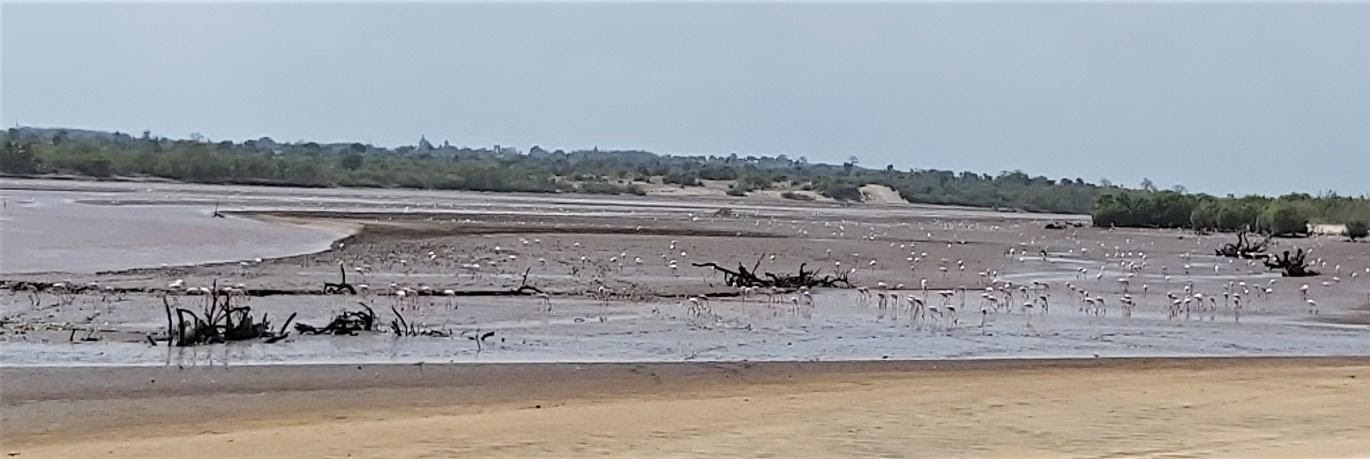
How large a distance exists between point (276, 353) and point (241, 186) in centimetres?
7001

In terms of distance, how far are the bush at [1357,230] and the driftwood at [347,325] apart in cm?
4423

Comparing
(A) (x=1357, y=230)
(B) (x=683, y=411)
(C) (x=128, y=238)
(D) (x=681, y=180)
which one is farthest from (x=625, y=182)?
(B) (x=683, y=411)

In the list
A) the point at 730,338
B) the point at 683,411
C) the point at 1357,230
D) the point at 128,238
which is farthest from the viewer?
the point at 1357,230

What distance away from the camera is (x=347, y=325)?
18.4 meters

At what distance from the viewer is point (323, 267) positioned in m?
27.7

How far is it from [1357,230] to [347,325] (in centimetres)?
4570

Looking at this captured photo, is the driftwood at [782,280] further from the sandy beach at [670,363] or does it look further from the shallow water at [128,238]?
the shallow water at [128,238]

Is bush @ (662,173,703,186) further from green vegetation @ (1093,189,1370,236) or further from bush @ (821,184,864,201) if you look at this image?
green vegetation @ (1093,189,1370,236)

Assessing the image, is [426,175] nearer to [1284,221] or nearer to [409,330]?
[1284,221]

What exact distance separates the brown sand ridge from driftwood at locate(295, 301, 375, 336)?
2.42 meters

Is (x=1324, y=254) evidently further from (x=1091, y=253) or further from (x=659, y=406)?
(x=659, y=406)

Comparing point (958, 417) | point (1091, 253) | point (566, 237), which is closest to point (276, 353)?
point (958, 417)

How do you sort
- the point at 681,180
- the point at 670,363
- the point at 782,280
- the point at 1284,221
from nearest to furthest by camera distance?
the point at 670,363, the point at 782,280, the point at 1284,221, the point at 681,180

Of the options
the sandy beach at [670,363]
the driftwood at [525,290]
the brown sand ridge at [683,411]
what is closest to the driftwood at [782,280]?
the sandy beach at [670,363]
